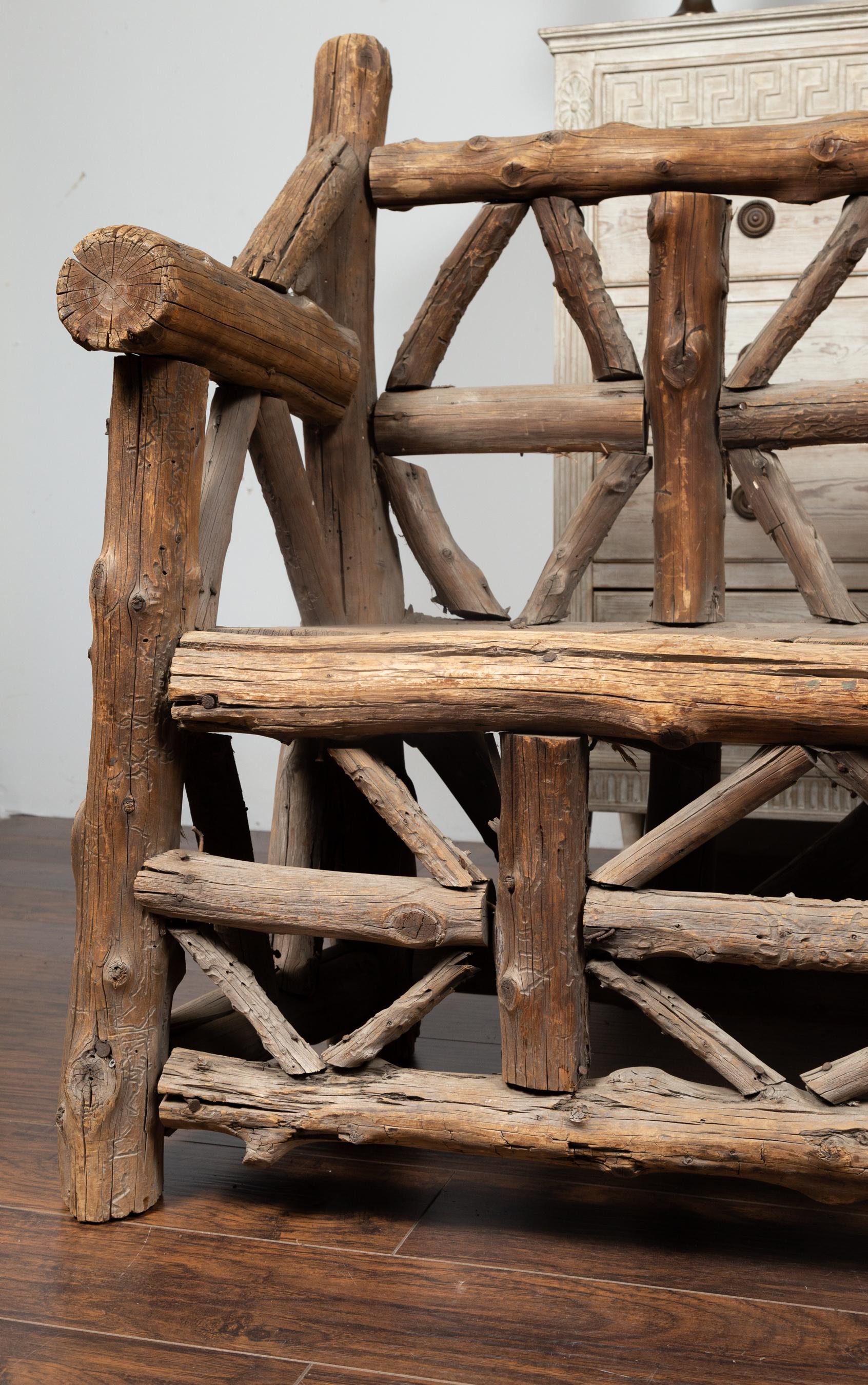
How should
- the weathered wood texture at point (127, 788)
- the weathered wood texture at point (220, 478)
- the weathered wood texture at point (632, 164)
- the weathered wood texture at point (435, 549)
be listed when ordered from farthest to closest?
1. the weathered wood texture at point (435, 549)
2. the weathered wood texture at point (632, 164)
3. the weathered wood texture at point (220, 478)
4. the weathered wood texture at point (127, 788)

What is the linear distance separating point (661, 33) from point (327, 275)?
3.40 feet

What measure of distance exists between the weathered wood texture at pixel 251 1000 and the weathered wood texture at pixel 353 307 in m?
0.88

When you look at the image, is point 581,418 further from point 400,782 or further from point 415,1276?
point 415,1276

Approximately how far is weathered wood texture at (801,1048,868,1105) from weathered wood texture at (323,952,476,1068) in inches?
17.8

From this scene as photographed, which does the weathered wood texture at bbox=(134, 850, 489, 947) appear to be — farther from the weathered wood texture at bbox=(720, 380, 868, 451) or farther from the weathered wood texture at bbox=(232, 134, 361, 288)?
the weathered wood texture at bbox=(720, 380, 868, 451)

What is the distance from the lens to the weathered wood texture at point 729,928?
156 cm

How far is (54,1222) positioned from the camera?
5.72 feet

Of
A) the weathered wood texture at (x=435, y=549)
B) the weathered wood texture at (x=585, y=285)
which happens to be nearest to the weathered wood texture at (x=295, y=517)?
the weathered wood texture at (x=435, y=549)

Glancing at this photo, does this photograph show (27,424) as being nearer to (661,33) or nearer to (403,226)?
(403,226)

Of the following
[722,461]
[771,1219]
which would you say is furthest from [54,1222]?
[722,461]

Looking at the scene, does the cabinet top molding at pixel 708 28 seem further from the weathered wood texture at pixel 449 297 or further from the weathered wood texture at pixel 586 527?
the weathered wood texture at pixel 586 527

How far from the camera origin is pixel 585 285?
2.39 metres

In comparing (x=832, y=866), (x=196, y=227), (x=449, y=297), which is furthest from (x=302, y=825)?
(x=196, y=227)

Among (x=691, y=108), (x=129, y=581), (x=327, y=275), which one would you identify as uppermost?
(x=691, y=108)
